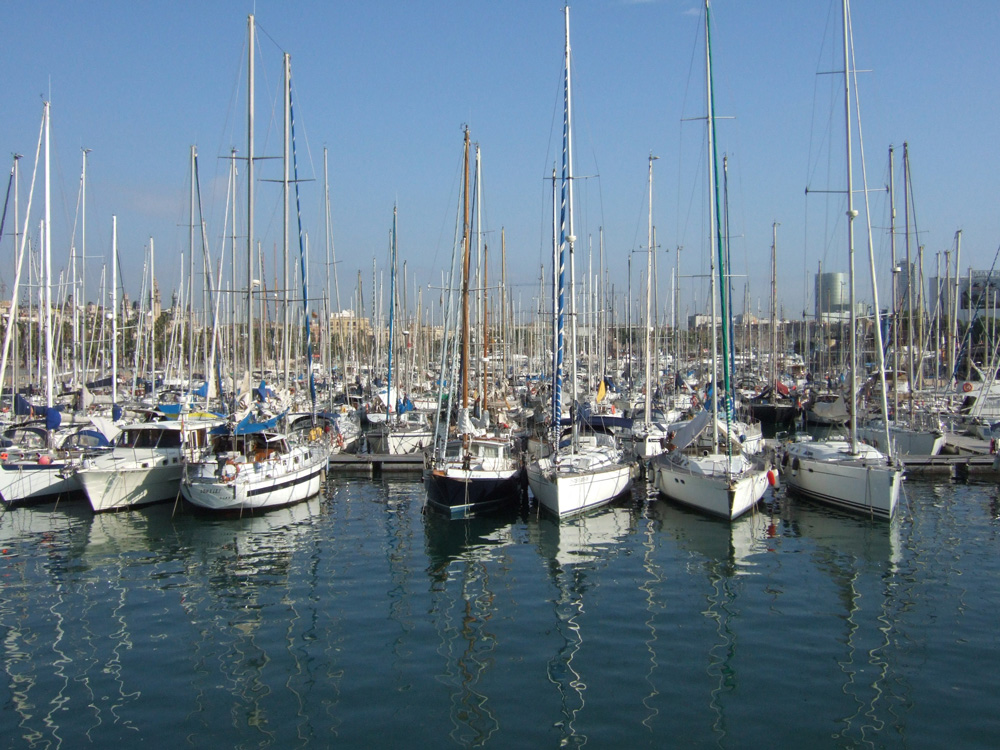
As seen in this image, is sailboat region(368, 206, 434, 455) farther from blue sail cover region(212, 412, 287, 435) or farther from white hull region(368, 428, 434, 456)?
blue sail cover region(212, 412, 287, 435)

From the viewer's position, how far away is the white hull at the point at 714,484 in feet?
78.4

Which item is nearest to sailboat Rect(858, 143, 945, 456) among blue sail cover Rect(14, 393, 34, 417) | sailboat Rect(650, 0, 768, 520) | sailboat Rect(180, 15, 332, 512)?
sailboat Rect(650, 0, 768, 520)

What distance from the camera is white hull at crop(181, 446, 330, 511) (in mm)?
24359

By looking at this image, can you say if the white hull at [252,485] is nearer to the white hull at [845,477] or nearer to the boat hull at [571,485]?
the boat hull at [571,485]

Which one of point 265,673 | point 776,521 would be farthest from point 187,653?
point 776,521

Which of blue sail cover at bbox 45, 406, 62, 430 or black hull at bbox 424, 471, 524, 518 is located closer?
black hull at bbox 424, 471, 524, 518

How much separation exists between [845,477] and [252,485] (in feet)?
57.9

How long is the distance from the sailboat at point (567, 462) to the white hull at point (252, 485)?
734cm

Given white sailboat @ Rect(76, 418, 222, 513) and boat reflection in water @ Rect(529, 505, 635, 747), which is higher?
white sailboat @ Rect(76, 418, 222, 513)

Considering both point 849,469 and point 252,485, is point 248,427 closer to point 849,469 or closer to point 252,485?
point 252,485

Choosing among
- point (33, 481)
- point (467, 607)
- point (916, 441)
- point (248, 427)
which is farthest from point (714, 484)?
point (33, 481)

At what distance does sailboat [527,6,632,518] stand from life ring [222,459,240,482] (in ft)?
28.7

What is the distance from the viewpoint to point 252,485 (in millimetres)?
24688

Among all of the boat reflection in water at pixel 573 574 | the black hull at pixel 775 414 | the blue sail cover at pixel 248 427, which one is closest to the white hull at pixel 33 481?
the blue sail cover at pixel 248 427
